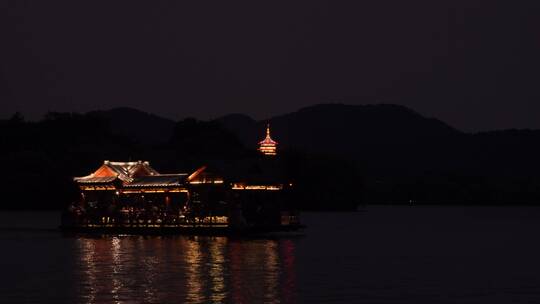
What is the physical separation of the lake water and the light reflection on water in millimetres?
49

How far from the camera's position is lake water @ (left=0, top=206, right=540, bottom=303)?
39.2 metres

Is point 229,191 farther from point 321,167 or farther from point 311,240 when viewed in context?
point 321,167

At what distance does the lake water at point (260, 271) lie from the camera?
39219 mm

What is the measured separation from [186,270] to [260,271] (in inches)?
130

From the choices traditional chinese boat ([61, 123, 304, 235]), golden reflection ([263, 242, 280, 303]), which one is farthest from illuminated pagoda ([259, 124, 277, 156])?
golden reflection ([263, 242, 280, 303])

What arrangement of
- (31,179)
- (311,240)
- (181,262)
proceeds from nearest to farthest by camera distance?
(181,262)
(311,240)
(31,179)

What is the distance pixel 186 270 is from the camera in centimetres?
4809

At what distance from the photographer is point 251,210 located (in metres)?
73.5

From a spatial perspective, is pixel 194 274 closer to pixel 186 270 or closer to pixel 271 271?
pixel 186 270

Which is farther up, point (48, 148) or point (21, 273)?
point (48, 148)

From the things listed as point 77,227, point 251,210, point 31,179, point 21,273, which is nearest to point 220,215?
point 251,210

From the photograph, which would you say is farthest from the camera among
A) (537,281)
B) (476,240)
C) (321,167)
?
(321,167)

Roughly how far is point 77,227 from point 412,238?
2671cm

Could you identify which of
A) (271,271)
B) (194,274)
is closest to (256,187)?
(271,271)
